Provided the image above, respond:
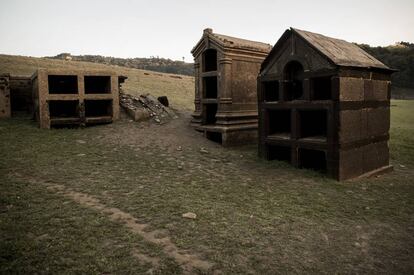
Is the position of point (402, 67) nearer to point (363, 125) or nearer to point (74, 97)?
point (363, 125)

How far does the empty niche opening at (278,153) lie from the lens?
7961 mm

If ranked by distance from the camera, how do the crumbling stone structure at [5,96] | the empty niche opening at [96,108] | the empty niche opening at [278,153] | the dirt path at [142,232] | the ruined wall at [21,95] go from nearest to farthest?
the dirt path at [142,232] → the empty niche opening at [278,153] → the crumbling stone structure at [5,96] → the empty niche opening at [96,108] → the ruined wall at [21,95]

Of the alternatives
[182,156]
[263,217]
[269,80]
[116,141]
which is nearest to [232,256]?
[263,217]

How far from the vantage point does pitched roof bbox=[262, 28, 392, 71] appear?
21.3ft

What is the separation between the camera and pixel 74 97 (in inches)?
369

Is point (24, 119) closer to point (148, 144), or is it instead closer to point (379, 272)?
point (148, 144)

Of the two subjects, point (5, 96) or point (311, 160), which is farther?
point (5, 96)

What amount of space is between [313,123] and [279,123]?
0.83m

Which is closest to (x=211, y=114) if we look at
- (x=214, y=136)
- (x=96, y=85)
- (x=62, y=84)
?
(x=214, y=136)

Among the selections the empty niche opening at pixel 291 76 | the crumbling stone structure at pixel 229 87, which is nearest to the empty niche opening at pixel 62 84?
the crumbling stone structure at pixel 229 87

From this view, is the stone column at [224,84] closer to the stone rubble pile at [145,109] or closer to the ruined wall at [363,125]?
the stone rubble pile at [145,109]

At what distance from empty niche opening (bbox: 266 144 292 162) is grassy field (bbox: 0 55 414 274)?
34cm

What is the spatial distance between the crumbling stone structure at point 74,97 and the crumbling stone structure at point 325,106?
189 inches

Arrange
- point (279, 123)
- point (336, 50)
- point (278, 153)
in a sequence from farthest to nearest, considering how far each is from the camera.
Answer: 1. point (279, 123)
2. point (278, 153)
3. point (336, 50)
